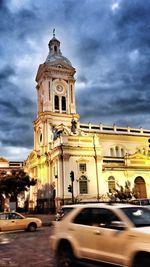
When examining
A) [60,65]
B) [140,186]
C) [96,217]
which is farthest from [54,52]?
[96,217]

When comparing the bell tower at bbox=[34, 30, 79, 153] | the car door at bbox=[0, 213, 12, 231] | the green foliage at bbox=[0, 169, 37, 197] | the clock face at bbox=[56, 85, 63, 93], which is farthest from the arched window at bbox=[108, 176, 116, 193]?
the car door at bbox=[0, 213, 12, 231]

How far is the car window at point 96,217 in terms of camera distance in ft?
23.6

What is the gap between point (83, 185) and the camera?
44.1 meters

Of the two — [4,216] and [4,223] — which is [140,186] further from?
[4,223]

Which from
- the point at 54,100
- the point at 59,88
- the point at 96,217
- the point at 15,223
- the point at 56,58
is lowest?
the point at 15,223

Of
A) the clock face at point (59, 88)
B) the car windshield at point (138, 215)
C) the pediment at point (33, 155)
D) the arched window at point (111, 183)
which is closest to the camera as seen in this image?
the car windshield at point (138, 215)

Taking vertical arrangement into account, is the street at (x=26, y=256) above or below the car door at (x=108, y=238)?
below

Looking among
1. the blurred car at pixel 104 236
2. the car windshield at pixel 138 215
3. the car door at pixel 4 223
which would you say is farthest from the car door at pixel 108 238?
the car door at pixel 4 223

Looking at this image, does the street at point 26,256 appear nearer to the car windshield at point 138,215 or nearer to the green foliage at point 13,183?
the car windshield at point 138,215

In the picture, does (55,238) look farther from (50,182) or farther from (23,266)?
(50,182)

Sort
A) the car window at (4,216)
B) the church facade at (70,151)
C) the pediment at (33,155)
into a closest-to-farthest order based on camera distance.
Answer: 1. the car window at (4,216)
2. the church facade at (70,151)
3. the pediment at (33,155)

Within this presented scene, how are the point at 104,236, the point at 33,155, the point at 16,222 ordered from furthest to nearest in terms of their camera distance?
the point at 33,155 < the point at 16,222 < the point at 104,236

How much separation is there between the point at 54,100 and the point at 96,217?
4870cm

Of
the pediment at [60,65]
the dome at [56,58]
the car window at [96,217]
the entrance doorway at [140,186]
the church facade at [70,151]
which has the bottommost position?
the car window at [96,217]
